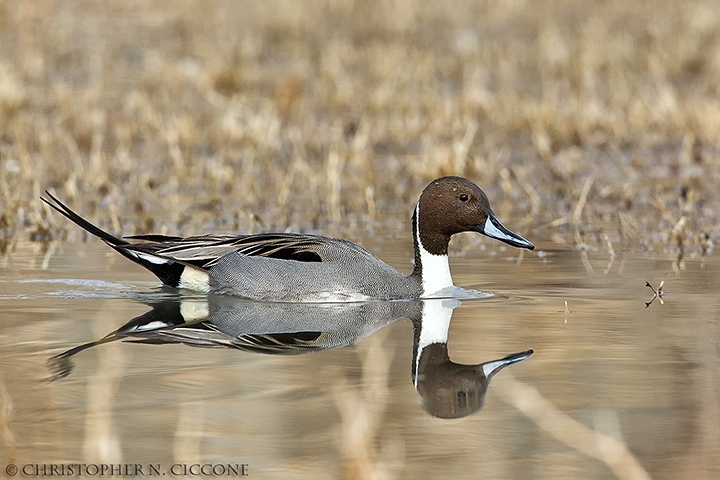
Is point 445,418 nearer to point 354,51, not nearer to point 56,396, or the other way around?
point 56,396

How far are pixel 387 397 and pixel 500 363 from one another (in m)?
0.64

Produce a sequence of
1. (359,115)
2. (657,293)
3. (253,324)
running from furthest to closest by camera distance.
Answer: (359,115)
(657,293)
(253,324)

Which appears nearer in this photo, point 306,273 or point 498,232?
point 306,273

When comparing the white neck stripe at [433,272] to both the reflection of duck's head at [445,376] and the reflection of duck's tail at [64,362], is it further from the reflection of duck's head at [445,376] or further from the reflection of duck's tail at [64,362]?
the reflection of duck's tail at [64,362]

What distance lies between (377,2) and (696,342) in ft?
40.4

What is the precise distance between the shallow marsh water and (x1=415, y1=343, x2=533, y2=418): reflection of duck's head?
0.14 ft

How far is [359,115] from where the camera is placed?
12516 mm

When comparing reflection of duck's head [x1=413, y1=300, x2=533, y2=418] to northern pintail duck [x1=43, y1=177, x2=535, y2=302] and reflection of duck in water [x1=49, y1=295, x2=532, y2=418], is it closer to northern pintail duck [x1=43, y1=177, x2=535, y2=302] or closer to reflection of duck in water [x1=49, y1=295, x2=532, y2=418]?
reflection of duck in water [x1=49, y1=295, x2=532, y2=418]

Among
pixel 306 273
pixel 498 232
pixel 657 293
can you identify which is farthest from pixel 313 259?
pixel 657 293

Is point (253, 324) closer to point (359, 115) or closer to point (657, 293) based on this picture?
point (657, 293)

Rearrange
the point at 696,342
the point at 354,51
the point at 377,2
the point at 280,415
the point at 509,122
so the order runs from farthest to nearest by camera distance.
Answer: the point at 377,2 < the point at 354,51 < the point at 509,122 < the point at 696,342 < the point at 280,415

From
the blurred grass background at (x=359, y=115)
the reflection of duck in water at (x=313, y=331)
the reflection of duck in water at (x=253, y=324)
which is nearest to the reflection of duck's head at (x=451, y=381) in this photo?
the reflection of duck in water at (x=313, y=331)

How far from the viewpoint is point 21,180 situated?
951cm

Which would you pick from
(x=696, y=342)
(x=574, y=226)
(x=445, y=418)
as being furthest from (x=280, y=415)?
(x=574, y=226)
